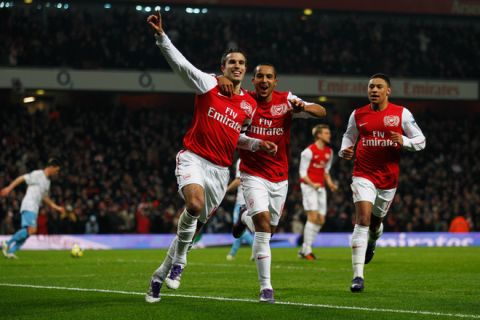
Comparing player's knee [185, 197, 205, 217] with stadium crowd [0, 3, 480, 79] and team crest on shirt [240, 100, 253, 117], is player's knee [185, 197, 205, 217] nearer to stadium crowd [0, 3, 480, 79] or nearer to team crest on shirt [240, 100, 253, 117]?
team crest on shirt [240, 100, 253, 117]

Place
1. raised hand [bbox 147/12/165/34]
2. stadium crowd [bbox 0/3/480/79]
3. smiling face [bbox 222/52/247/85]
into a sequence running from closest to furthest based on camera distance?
1. raised hand [bbox 147/12/165/34]
2. smiling face [bbox 222/52/247/85]
3. stadium crowd [bbox 0/3/480/79]

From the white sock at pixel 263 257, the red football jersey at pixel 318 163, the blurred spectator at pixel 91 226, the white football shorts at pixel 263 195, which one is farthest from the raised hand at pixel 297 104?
the blurred spectator at pixel 91 226

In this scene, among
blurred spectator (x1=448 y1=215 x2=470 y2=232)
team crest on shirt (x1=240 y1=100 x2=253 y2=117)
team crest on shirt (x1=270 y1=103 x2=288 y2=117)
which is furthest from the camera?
blurred spectator (x1=448 y1=215 x2=470 y2=232)

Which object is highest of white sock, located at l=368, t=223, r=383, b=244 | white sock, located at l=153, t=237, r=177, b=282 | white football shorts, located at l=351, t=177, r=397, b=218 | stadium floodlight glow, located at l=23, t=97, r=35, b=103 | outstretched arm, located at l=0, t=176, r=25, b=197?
stadium floodlight glow, located at l=23, t=97, r=35, b=103

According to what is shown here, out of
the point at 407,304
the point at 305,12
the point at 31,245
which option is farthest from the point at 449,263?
the point at 305,12

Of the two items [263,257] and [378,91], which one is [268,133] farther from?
[378,91]

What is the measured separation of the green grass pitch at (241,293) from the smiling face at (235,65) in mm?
2388

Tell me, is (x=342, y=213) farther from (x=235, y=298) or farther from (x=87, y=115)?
(x=235, y=298)

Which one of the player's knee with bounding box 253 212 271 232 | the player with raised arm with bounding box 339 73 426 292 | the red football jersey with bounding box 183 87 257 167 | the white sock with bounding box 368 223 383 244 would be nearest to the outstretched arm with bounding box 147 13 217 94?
the red football jersey with bounding box 183 87 257 167

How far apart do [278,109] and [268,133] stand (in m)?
0.30

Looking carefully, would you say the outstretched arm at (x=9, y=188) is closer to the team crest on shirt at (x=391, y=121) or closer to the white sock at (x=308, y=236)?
the white sock at (x=308, y=236)

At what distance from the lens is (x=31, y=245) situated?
91.2 feet

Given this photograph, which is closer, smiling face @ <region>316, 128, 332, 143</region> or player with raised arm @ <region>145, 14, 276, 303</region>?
player with raised arm @ <region>145, 14, 276, 303</region>

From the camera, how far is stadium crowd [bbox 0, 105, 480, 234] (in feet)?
100
